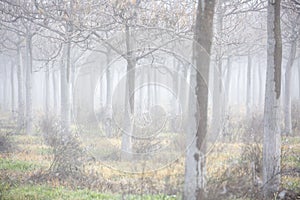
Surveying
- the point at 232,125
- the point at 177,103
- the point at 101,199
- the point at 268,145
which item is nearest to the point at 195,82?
the point at 268,145

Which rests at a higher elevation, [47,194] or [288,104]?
[288,104]

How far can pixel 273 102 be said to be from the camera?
24.5 feet

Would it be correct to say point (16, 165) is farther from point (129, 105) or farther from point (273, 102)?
point (273, 102)

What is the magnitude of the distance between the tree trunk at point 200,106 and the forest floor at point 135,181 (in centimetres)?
61

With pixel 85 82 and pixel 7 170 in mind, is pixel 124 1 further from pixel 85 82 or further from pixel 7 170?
pixel 85 82

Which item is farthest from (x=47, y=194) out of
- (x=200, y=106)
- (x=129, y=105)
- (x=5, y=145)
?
(x=5, y=145)

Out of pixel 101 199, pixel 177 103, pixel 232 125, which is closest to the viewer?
pixel 101 199

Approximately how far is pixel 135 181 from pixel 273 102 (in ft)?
11.8

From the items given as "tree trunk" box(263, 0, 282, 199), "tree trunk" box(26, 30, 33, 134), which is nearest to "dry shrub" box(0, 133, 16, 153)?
"tree trunk" box(26, 30, 33, 134)

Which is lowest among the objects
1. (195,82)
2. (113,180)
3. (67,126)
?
(113,180)

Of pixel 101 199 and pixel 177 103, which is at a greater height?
pixel 177 103

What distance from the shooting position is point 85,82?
117 feet

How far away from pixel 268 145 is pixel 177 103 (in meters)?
17.9

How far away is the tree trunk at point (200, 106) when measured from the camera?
646 centimetres
